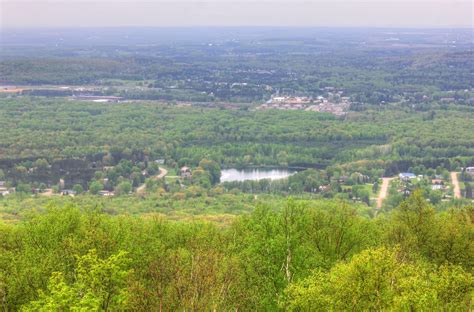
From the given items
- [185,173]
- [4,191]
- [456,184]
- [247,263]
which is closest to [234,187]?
[185,173]

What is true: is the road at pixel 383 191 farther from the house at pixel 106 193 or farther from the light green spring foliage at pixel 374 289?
the light green spring foliage at pixel 374 289

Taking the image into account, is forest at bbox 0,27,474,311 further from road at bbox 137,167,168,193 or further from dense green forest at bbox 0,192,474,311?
road at bbox 137,167,168,193

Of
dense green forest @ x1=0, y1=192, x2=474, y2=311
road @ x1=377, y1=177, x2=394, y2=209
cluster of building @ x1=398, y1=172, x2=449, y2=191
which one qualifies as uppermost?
dense green forest @ x1=0, y1=192, x2=474, y2=311

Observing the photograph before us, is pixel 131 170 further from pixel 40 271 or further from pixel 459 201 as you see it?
pixel 40 271

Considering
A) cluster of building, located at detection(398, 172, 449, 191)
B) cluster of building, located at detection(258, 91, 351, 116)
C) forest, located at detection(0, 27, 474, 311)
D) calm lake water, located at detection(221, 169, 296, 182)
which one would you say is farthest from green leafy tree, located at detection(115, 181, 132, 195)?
cluster of building, located at detection(258, 91, 351, 116)

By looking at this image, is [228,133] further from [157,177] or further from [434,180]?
[434,180]
